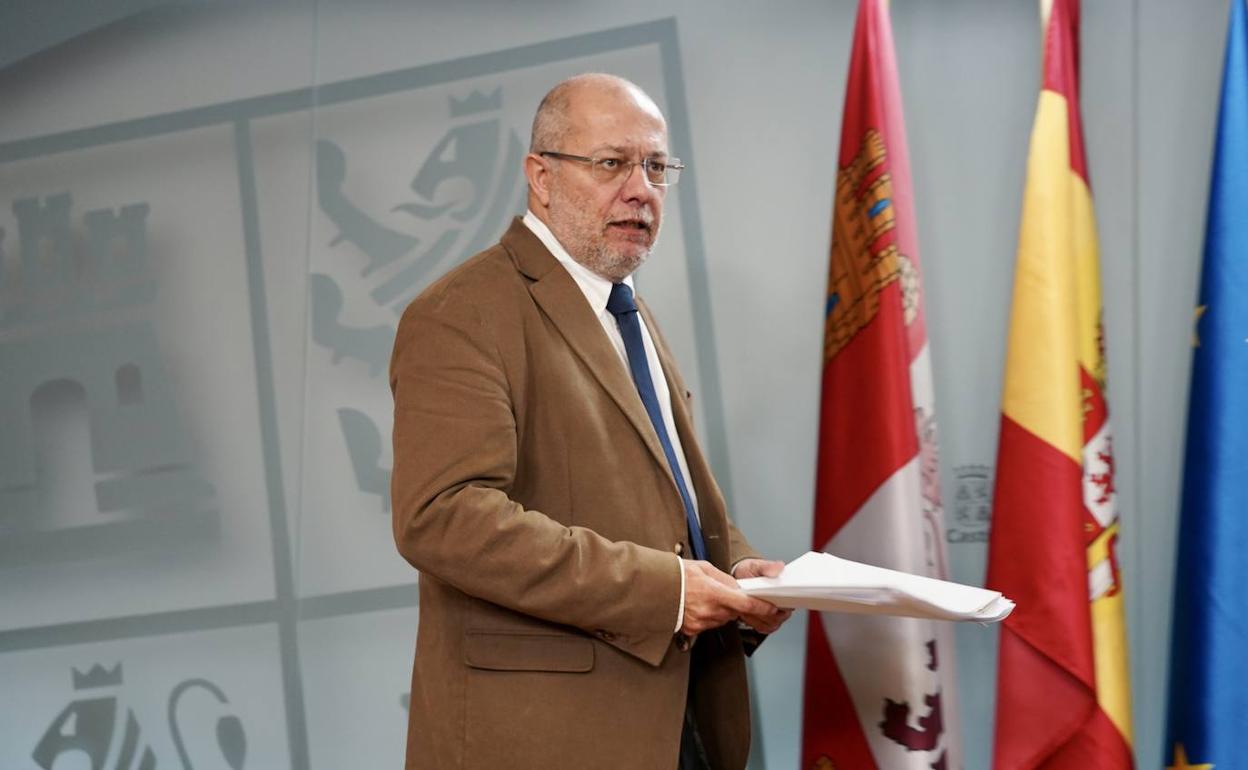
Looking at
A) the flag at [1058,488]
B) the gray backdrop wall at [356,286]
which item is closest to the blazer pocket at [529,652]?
the flag at [1058,488]

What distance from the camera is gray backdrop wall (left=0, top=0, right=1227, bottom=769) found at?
2.94 meters

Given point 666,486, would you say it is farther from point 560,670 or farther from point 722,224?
point 722,224

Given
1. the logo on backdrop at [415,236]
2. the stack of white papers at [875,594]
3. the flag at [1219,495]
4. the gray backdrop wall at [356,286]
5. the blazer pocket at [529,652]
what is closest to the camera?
the stack of white papers at [875,594]

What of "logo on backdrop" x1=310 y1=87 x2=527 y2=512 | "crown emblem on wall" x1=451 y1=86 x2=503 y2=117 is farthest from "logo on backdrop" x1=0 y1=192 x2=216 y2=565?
"crown emblem on wall" x1=451 y1=86 x2=503 y2=117

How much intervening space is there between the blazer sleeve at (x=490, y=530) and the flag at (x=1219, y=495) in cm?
127

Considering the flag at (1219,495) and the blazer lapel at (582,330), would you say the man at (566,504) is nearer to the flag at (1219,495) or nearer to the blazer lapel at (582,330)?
the blazer lapel at (582,330)

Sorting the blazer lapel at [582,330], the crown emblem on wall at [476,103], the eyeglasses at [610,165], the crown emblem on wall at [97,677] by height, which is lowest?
the crown emblem on wall at [97,677]

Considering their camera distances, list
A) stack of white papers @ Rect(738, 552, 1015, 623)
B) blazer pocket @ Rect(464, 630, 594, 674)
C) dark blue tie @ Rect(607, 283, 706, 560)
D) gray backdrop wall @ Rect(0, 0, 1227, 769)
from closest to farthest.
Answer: stack of white papers @ Rect(738, 552, 1015, 623) → blazer pocket @ Rect(464, 630, 594, 674) → dark blue tie @ Rect(607, 283, 706, 560) → gray backdrop wall @ Rect(0, 0, 1227, 769)

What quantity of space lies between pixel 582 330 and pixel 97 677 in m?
2.01

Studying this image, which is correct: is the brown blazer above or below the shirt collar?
below

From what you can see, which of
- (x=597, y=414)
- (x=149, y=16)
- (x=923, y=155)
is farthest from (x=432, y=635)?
(x=149, y=16)

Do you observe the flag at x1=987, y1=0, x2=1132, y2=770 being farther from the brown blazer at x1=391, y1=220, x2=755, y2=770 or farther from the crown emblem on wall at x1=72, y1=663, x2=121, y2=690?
the crown emblem on wall at x1=72, y1=663, x2=121, y2=690

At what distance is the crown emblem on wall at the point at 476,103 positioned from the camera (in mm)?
3145

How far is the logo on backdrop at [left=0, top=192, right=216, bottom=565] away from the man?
1531 millimetres
